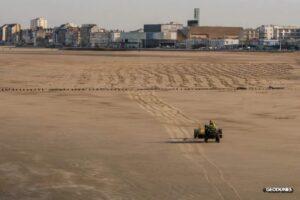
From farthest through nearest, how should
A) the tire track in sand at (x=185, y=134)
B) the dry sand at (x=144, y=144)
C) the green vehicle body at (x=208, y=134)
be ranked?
the green vehicle body at (x=208, y=134)
the dry sand at (x=144, y=144)
the tire track in sand at (x=185, y=134)

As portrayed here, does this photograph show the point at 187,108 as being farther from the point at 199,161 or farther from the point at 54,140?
the point at 199,161

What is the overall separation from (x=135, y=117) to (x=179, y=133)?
213 inches

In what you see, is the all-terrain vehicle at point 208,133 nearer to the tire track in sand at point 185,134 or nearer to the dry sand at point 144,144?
the dry sand at point 144,144

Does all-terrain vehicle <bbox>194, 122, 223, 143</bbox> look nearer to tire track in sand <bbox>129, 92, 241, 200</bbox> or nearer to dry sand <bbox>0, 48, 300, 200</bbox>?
dry sand <bbox>0, 48, 300, 200</bbox>

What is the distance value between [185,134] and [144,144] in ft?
8.60

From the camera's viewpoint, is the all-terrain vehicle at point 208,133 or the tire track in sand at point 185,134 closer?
the tire track in sand at point 185,134

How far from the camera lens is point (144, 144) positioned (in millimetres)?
20297

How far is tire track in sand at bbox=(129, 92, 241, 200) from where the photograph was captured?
14.1 m

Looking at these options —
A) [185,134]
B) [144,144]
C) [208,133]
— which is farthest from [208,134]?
[185,134]

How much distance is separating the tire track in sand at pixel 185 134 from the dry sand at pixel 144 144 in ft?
0.08

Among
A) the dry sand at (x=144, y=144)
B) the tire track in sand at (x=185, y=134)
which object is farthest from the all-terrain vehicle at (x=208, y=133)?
the tire track in sand at (x=185, y=134)

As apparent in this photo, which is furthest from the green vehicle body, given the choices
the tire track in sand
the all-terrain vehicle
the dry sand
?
the tire track in sand

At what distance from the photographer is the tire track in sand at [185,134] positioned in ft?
46.4

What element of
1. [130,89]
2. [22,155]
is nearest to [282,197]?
[22,155]
